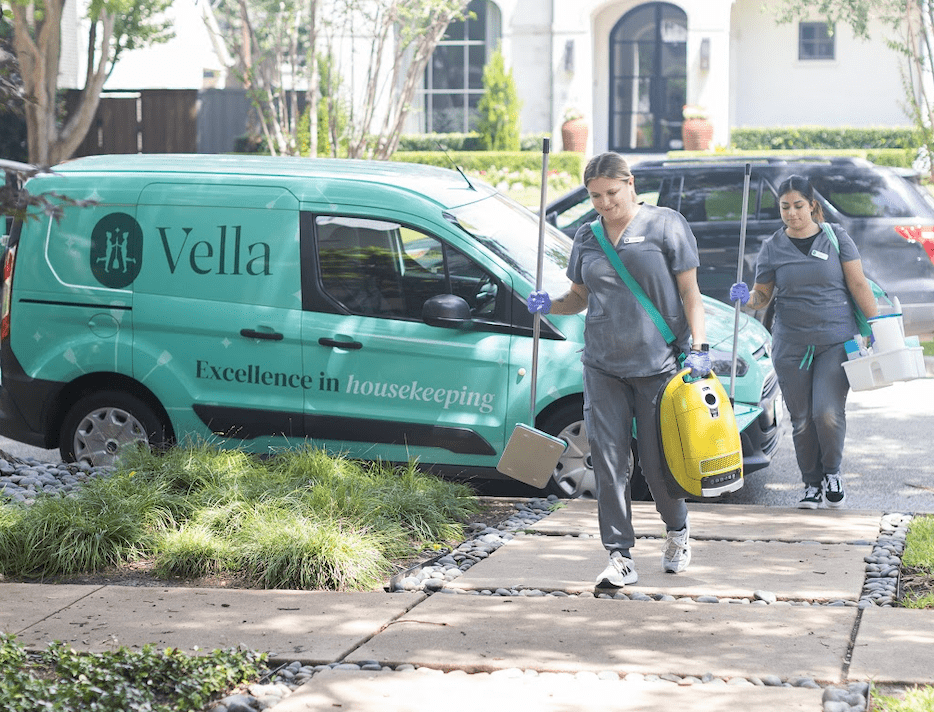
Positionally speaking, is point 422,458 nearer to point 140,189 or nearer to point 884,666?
point 140,189

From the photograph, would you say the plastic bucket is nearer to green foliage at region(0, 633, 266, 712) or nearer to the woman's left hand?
the woman's left hand

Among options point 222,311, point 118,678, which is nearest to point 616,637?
point 118,678

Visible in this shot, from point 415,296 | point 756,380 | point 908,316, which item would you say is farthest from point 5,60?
point 908,316

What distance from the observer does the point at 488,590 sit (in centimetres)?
561

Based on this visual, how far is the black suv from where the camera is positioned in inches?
461

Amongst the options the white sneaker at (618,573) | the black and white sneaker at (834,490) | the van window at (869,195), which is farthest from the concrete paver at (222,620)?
the van window at (869,195)

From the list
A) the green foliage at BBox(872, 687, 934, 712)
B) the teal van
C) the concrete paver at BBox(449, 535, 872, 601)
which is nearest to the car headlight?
the teal van

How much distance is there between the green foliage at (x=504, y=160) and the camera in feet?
91.3

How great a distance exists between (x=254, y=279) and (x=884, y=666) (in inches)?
178

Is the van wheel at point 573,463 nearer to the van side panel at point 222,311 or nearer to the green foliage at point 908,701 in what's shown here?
the van side panel at point 222,311

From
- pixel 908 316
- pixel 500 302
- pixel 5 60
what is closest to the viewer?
pixel 5 60

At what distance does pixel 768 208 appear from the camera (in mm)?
11883

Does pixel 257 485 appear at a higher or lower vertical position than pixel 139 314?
lower

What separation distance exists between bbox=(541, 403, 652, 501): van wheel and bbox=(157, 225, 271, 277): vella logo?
189cm
